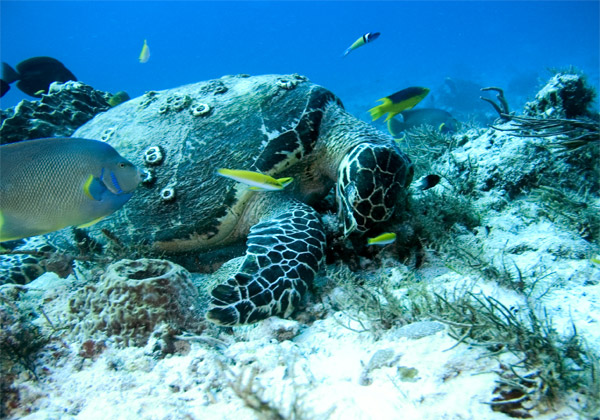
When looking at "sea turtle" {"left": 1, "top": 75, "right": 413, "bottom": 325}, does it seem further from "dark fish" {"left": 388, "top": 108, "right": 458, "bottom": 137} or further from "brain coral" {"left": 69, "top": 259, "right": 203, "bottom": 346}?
"dark fish" {"left": 388, "top": 108, "right": 458, "bottom": 137}

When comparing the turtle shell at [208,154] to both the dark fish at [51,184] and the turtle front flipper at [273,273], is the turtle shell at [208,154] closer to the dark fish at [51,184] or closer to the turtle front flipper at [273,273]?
the turtle front flipper at [273,273]

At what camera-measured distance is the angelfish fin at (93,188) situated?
6.66 feet

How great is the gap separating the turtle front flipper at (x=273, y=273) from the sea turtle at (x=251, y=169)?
0.01 meters

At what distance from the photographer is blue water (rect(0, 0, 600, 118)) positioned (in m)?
56.0

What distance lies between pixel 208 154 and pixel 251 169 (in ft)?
1.88

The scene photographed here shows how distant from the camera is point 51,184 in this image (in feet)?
6.54

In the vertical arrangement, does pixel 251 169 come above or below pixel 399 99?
below

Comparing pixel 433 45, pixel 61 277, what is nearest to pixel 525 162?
pixel 61 277

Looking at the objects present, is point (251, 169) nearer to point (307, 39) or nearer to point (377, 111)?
point (377, 111)

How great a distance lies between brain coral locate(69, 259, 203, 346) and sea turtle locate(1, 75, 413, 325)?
1.81ft

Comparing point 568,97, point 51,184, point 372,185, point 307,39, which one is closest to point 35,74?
point 51,184


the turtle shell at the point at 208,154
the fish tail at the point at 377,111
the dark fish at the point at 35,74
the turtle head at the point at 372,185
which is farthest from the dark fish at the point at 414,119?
the dark fish at the point at 35,74

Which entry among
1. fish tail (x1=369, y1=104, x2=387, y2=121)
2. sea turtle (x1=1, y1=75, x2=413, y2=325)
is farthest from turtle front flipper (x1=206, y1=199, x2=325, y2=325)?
fish tail (x1=369, y1=104, x2=387, y2=121)

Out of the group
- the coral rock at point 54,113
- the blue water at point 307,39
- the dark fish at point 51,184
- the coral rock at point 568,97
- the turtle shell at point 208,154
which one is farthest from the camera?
the blue water at point 307,39
